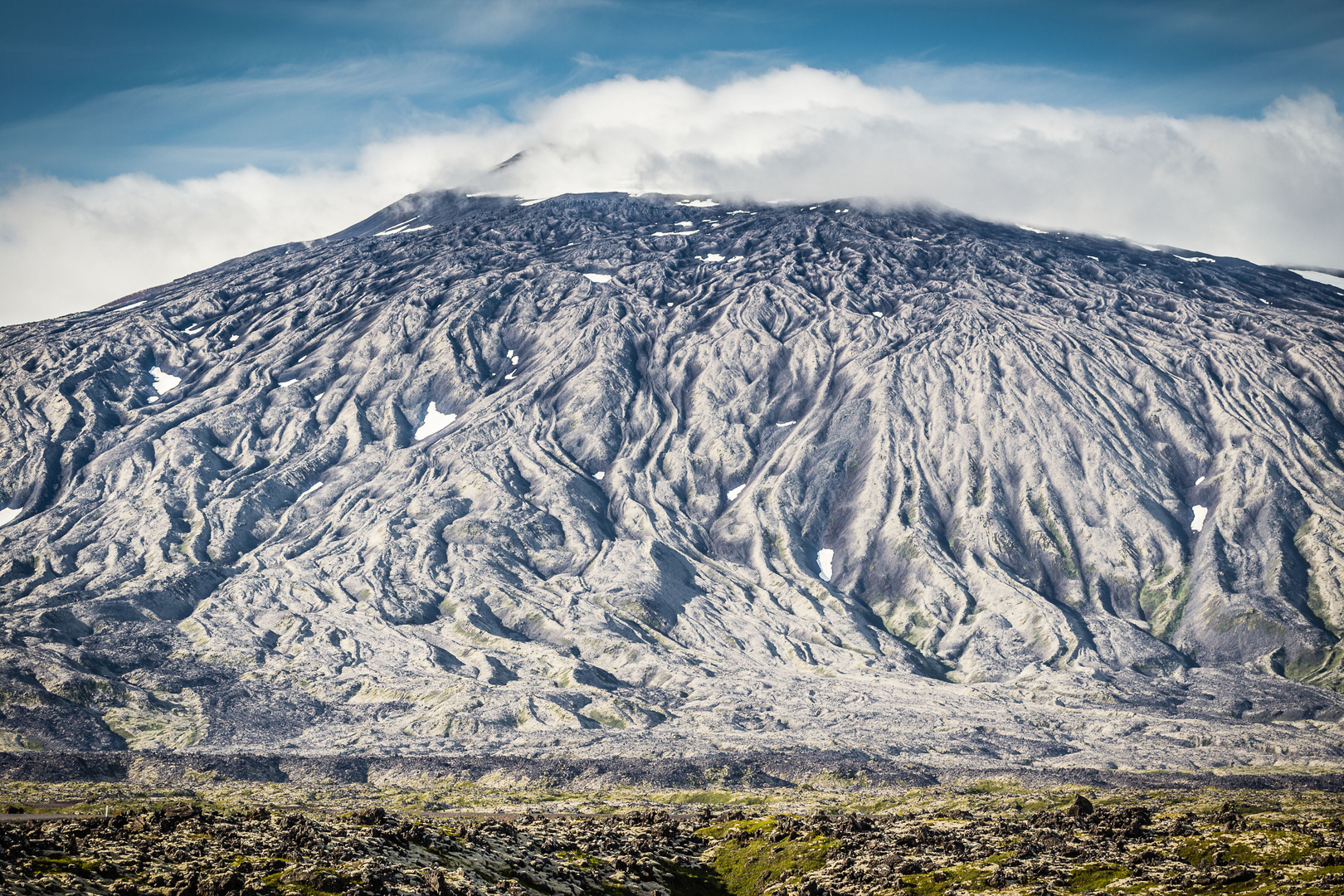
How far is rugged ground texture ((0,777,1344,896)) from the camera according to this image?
166ft

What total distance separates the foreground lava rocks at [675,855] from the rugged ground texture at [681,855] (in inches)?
6.7

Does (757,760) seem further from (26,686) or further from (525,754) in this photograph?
(26,686)

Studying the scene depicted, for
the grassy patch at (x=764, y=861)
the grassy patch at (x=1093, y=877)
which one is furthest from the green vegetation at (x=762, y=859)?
the grassy patch at (x=1093, y=877)

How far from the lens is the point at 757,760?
163 metres

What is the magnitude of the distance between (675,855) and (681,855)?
0.96m

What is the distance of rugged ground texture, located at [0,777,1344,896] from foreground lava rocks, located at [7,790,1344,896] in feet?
0.56

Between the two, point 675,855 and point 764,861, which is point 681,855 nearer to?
point 675,855

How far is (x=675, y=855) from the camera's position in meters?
78.1

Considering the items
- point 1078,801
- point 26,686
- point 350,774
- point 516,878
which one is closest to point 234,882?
point 516,878

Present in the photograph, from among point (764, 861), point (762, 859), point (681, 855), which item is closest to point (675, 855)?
point (681, 855)

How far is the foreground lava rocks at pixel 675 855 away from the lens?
5041 centimetres

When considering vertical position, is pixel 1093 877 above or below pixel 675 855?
above

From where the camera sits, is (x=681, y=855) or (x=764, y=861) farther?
(x=681, y=855)

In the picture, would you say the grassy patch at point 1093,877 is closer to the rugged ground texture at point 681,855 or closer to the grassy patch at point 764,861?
the rugged ground texture at point 681,855
